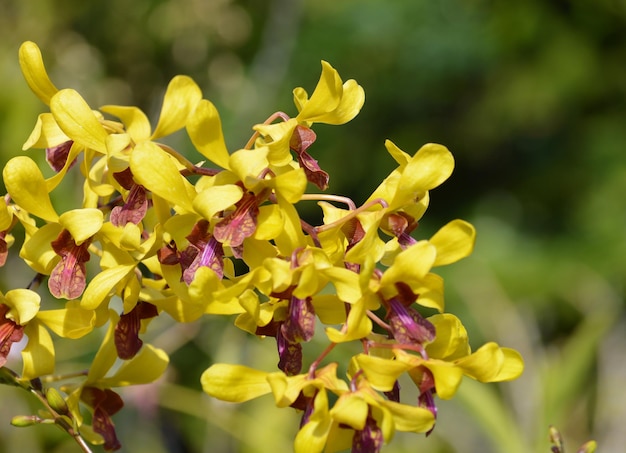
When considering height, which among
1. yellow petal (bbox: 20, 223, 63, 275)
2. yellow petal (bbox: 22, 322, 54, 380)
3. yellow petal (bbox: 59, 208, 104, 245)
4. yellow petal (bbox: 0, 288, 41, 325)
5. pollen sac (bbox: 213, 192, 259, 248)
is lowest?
yellow petal (bbox: 22, 322, 54, 380)

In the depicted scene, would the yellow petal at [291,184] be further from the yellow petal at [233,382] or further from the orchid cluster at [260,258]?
the yellow petal at [233,382]

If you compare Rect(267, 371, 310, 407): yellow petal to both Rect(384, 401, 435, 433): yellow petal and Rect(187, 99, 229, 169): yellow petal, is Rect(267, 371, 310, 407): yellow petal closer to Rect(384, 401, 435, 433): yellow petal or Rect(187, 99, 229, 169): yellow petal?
Rect(384, 401, 435, 433): yellow petal

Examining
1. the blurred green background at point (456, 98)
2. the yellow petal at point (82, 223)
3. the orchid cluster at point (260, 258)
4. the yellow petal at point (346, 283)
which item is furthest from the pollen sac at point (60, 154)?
the blurred green background at point (456, 98)

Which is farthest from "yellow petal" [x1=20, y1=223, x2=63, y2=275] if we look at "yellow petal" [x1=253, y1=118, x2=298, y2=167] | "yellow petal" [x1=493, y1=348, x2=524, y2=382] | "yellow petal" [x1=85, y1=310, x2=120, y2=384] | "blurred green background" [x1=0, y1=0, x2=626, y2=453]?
"blurred green background" [x1=0, y1=0, x2=626, y2=453]

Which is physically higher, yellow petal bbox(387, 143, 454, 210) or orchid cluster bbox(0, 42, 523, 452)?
yellow petal bbox(387, 143, 454, 210)

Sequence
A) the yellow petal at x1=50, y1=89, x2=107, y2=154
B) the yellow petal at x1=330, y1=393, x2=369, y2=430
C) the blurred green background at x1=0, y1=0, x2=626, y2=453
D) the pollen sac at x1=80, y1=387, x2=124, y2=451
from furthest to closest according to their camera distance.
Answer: the blurred green background at x1=0, y1=0, x2=626, y2=453
the pollen sac at x1=80, y1=387, x2=124, y2=451
the yellow petal at x1=50, y1=89, x2=107, y2=154
the yellow petal at x1=330, y1=393, x2=369, y2=430

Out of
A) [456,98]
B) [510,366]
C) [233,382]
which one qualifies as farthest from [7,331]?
[456,98]

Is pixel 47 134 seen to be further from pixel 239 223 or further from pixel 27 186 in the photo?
pixel 239 223
